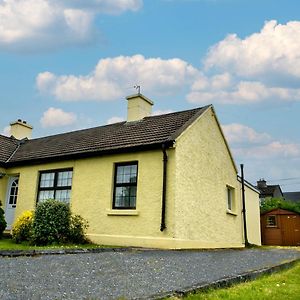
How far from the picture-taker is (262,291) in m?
5.18

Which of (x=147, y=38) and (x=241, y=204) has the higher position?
(x=147, y=38)

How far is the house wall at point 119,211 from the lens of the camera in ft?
38.7

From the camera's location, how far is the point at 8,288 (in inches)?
176

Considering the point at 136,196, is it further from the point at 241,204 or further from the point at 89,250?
the point at 241,204

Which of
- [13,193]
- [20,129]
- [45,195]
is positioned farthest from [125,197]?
[20,129]

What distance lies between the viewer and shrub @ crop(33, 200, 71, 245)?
1171 centimetres

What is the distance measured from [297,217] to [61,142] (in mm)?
18102

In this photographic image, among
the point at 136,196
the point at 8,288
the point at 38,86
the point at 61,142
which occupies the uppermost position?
the point at 38,86

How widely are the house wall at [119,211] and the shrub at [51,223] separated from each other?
1.35 meters

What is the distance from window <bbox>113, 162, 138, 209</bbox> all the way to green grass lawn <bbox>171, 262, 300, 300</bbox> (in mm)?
6798

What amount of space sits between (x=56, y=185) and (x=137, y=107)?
17.1ft

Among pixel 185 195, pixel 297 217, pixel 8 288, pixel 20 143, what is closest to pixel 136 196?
pixel 185 195

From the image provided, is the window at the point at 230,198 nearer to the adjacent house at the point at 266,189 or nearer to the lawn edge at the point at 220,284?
the lawn edge at the point at 220,284

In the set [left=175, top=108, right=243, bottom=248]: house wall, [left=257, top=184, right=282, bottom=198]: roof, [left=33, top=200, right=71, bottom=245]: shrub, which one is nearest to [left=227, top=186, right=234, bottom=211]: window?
[left=175, top=108, right=243, bottom=248]: house wall
